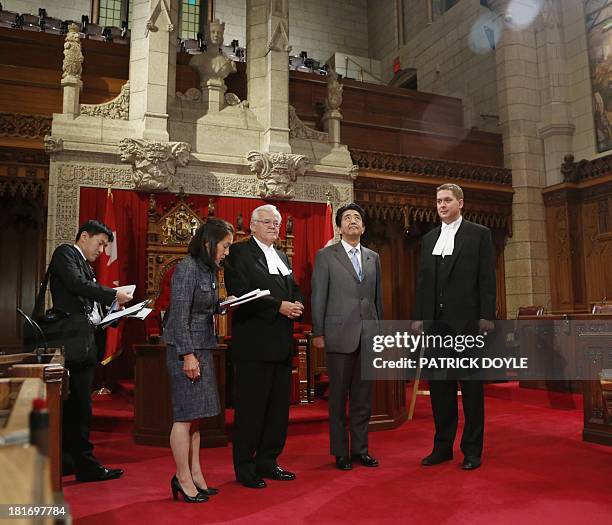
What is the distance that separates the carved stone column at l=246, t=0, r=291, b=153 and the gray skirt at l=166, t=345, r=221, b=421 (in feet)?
15.9

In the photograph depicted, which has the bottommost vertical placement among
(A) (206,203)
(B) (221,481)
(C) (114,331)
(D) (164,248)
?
(B) (221,481)

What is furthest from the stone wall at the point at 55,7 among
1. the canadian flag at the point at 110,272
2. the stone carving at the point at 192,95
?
the canadian flag at the point at 110,272

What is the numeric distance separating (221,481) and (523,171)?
721 centimetres

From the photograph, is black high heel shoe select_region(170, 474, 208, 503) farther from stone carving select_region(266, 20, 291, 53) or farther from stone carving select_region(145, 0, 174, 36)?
stone carving select_region(266, 20, 291, 53)

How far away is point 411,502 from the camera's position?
8.86 ft

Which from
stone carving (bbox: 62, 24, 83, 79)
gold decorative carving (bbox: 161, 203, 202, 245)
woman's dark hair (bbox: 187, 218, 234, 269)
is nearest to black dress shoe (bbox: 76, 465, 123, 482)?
woman's dark hair (bbox: 187, 218, 234, 269)

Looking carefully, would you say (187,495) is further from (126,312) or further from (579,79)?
(579,79)

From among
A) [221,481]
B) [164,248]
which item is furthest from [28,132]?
[221,481]

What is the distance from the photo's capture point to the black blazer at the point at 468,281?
11.0ft

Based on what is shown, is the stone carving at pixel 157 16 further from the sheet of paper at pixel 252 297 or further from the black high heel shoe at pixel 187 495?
the black high heel shoe at pixel 187 495

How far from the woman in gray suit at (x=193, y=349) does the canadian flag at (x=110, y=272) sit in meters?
3.41

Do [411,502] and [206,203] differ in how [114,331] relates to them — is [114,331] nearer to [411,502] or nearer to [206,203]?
[206,203]

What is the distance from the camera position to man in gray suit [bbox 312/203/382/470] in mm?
3387

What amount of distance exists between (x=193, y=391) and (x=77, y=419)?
39.2 inches
